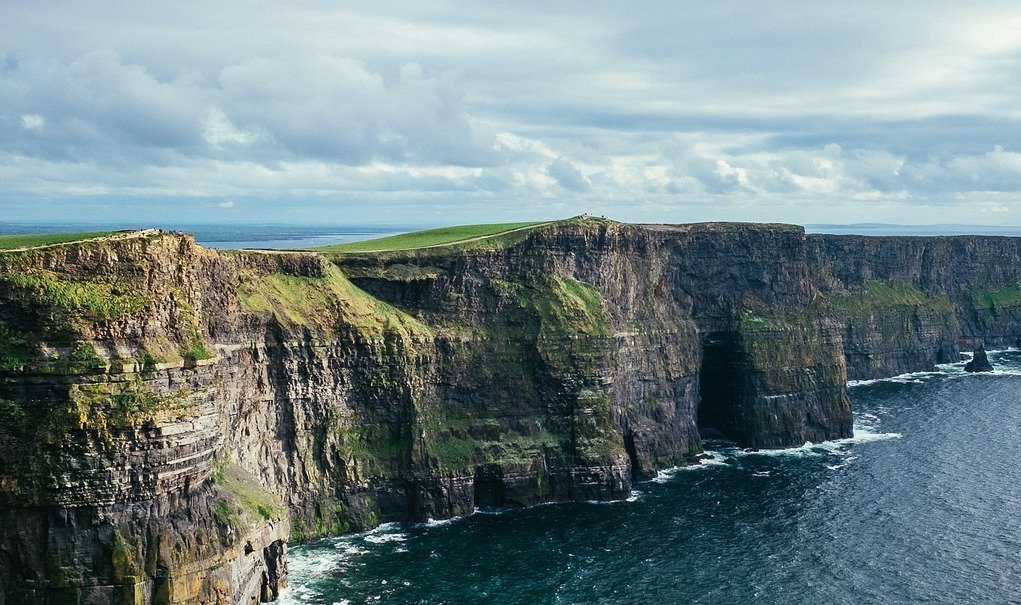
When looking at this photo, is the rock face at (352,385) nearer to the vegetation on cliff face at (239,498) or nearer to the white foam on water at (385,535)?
the vegetation on cliff face at (239,498)

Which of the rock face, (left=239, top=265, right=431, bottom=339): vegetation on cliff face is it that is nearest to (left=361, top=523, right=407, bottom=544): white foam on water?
the rock face

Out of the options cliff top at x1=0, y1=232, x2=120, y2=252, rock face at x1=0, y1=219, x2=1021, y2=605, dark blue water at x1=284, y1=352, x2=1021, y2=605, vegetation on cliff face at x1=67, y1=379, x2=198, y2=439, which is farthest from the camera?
dark blue water at x1=284, y1=352, x2=1021, y2=605

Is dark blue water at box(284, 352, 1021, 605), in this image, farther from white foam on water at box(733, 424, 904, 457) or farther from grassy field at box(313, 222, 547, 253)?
grassy field at box(313, 222, 547, 253)

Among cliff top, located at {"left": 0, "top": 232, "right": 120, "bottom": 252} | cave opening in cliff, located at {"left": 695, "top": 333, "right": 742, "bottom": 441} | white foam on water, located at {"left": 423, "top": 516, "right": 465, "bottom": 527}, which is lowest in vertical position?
white foam on water, located at {"left": 423, "top": 516, "right": 465, "bottom": 527}

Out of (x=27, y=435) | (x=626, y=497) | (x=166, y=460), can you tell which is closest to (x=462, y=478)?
(x=626, y=497)

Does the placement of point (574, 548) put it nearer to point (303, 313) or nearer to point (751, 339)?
point (303, 313)

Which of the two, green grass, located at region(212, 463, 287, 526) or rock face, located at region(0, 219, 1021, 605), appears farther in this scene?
green grass, located at region(212, 463, 287, 526)

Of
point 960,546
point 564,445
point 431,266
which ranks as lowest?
point 960,546

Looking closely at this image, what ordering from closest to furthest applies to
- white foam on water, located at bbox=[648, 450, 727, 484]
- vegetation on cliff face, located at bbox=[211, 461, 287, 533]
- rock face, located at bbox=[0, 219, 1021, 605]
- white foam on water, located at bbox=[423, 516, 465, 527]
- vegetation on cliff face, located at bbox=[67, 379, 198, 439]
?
vegetation on cliff face, located at bbox=[67, 379, 198, 439] < rock face, located at bbox=[0, 219, 1021, 605] < vegetation on cliff face, located at bbox=[211, 461, 287, 533] < white foam on water, located at bbox=[423, 516, 465, 527] < white foam on water, located at bbox=[648, 450, 727, 484]
